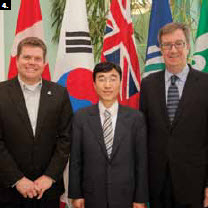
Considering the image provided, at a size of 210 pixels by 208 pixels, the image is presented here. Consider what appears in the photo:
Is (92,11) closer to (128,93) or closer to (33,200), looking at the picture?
(128,93)

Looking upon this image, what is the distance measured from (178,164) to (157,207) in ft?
1.12

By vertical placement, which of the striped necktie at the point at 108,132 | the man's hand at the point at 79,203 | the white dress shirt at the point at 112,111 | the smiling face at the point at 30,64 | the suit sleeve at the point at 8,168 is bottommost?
the man's hand at the point at 79,203

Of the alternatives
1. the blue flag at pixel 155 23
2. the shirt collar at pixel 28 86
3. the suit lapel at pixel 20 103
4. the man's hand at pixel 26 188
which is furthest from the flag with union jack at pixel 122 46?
the man's hand at pixel 26 188

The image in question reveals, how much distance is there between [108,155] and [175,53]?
2.74ft

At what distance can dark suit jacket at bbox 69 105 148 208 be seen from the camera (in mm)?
2168

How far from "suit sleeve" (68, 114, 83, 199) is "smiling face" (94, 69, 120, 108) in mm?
248

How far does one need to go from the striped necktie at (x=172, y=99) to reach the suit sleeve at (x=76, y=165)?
Answer: 622 millimetres

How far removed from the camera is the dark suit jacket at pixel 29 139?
221 cm

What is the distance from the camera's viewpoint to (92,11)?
4.25m

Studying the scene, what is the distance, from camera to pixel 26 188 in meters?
2.18

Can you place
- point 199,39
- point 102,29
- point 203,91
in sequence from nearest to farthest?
point 203,91
point 199,39
point 102,29

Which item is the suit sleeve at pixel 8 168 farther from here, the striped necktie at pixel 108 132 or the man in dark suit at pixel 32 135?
the striped necktie at pixel 108 132

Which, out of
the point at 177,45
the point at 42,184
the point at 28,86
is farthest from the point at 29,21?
the point at 42,184

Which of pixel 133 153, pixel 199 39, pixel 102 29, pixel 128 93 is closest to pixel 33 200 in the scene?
pixel 133 153
